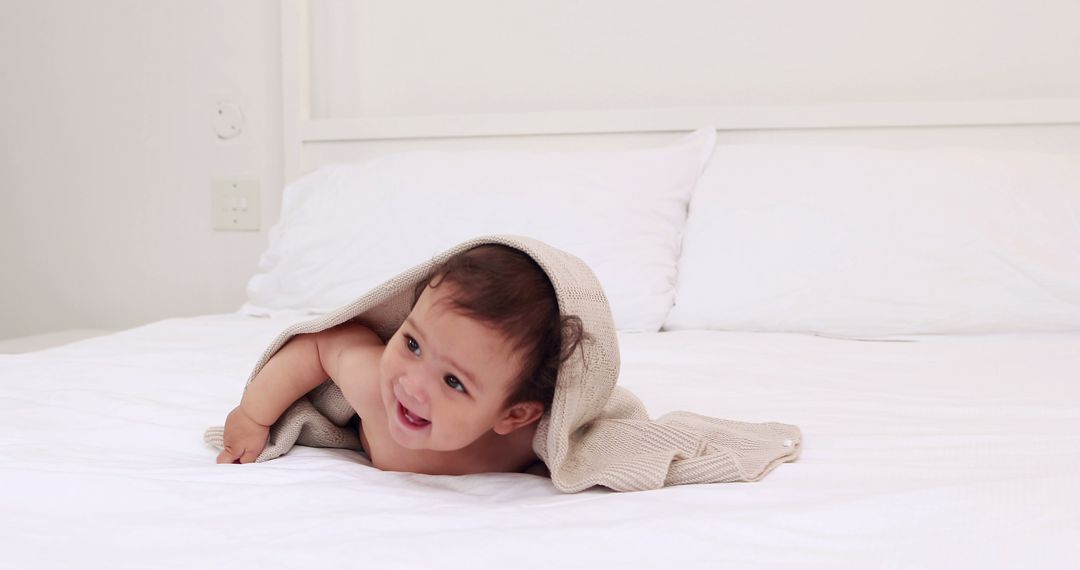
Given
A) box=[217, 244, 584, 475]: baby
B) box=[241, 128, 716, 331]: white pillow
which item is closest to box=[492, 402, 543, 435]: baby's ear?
box=[217, 244, 584, 475]: baby

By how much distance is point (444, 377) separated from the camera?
684 millimetres

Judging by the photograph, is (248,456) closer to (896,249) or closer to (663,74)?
(896,249)

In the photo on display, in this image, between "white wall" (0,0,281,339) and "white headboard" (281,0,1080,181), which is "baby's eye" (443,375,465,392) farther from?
"white wall" (0,0,281,339)

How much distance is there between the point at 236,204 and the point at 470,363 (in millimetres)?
1557

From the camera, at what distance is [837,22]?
1.77 metres

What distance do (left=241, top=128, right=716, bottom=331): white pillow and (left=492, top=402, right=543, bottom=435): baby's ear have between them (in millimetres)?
696

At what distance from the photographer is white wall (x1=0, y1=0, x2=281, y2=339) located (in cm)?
205

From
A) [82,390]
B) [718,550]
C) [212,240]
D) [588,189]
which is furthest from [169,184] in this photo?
[718,550]

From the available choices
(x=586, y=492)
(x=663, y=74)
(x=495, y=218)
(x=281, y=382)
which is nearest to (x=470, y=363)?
(x=586, y=492)

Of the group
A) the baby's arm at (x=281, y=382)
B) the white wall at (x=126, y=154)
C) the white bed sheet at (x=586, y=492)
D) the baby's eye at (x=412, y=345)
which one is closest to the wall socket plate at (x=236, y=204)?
the white wall at (x=126, y=154)

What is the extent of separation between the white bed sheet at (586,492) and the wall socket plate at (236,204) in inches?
39.3

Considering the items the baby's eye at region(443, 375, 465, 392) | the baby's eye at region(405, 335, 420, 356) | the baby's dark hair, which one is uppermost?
the baby's dark hair

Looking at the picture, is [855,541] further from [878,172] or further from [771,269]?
[878,172]

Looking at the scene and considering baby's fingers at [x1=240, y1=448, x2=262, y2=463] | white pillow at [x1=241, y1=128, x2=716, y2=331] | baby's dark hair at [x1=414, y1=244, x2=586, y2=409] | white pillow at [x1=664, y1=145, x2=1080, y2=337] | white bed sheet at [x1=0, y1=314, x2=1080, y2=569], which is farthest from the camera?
white pillow at [x1=241, y1=128, x2=716, y2=331]
